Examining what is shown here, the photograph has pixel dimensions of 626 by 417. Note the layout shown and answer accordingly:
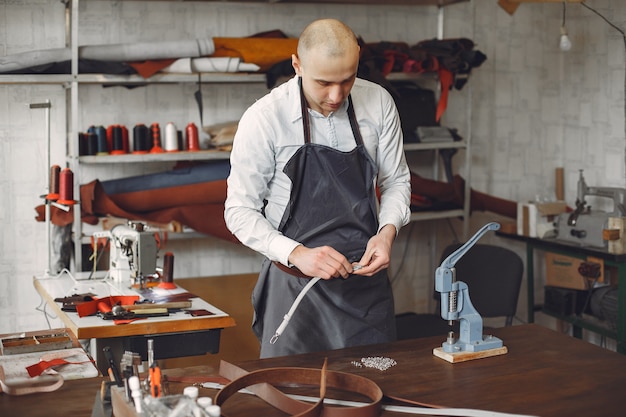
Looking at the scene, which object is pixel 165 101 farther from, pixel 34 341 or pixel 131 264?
pixel 34 341

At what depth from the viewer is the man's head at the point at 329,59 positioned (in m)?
2.42

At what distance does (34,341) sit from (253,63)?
2002 millimetres

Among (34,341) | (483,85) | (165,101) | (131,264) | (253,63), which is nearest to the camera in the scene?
(34,341)

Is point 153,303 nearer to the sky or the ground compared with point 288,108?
nearer to the ground

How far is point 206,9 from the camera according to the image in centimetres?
447

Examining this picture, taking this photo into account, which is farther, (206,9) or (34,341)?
(206,9)

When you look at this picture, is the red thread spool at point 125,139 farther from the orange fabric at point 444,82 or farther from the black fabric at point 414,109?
the orange fabric at point 444,82

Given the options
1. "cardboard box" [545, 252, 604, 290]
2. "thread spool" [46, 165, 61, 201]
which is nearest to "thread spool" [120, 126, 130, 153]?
"thread spool" [46, 165, 61, 201]

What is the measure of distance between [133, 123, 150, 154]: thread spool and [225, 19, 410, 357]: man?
4.96 feet

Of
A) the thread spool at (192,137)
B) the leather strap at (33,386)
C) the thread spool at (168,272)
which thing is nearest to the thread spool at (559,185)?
the thread spool at (192,137)

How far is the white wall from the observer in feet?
13.9

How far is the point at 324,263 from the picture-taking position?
241 cm

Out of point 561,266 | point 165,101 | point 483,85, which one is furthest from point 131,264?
point 483,85

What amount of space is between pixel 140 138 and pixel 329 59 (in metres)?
1.93
